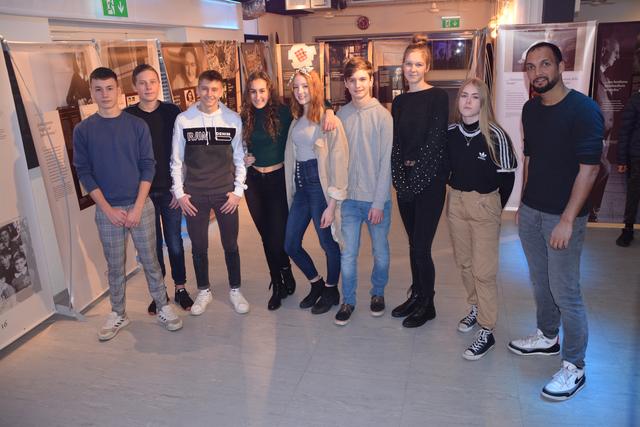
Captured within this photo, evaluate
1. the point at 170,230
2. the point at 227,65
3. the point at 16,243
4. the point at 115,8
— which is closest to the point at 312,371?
the point at 170,230

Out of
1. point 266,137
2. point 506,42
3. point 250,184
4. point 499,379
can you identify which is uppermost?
point 506,42

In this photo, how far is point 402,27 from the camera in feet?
35.9

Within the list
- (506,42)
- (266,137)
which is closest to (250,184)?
(266,137)

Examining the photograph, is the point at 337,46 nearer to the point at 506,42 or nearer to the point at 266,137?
the point at 506,42

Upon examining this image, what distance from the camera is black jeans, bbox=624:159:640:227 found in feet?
14.0

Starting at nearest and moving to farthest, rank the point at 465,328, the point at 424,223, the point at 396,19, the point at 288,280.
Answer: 1. the point at 424,223
2. the point at 465,328
3. the point at 288,280
4. the point at 396,19

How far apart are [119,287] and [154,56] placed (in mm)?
2248

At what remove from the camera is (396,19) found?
1095cm

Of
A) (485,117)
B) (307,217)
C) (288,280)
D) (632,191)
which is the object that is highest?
(485,117)

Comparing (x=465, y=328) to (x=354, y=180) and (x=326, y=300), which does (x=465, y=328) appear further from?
(x=354, y=180)

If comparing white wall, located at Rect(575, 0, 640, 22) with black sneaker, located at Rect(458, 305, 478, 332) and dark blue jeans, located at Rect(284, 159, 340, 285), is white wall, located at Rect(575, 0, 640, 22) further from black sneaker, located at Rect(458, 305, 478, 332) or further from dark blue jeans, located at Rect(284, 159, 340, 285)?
dark blue jeans, located at Rect(284, 159, 340, 285)

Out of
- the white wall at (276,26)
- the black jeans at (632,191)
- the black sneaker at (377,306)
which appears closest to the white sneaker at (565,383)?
the black sneaker at (377,306)

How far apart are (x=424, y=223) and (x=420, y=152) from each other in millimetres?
408

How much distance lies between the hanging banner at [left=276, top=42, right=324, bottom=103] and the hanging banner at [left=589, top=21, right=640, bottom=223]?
3.39 m
